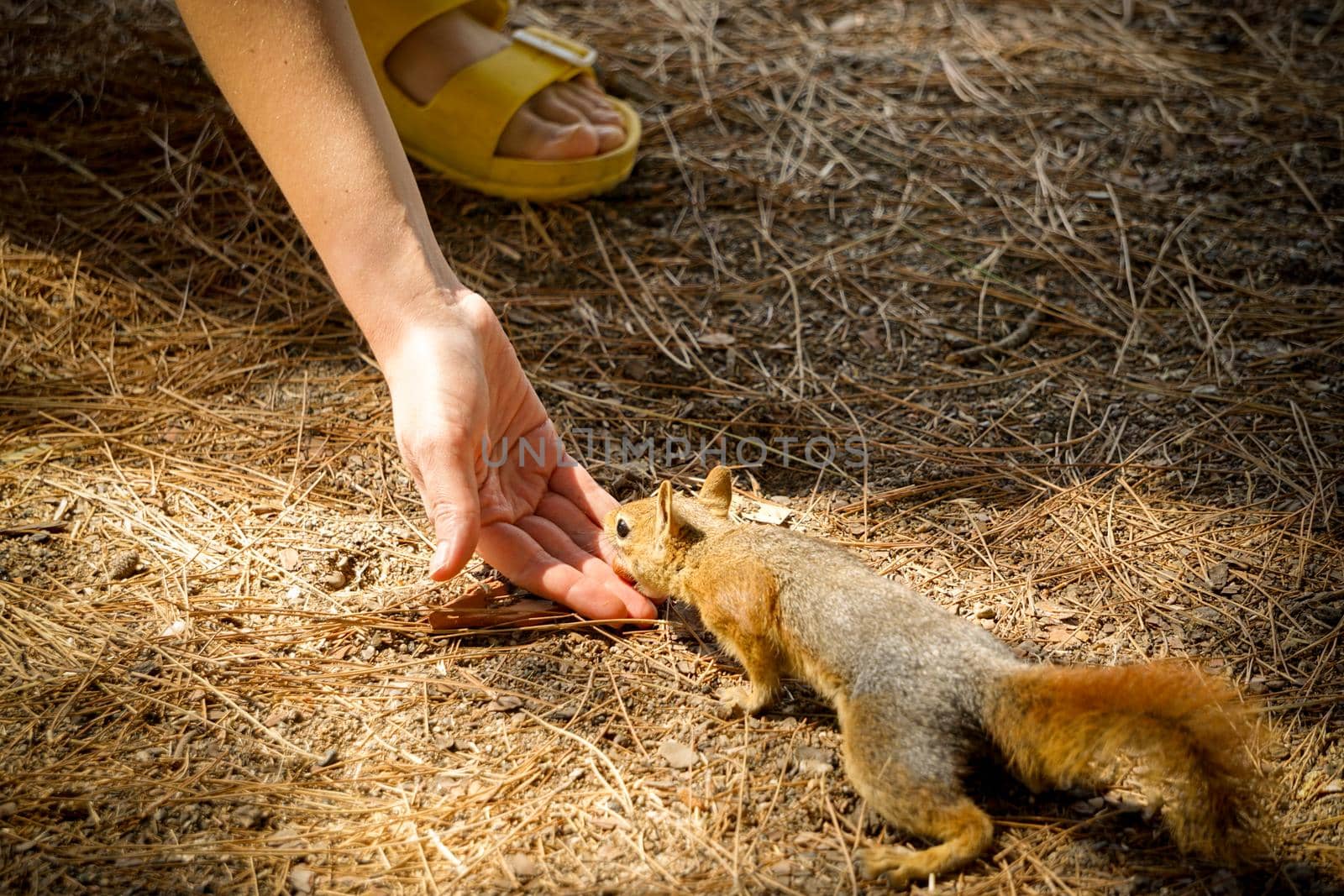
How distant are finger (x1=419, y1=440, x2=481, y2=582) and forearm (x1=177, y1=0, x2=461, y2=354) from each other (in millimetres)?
389

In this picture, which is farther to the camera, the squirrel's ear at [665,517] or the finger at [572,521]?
the finger at [572,521]

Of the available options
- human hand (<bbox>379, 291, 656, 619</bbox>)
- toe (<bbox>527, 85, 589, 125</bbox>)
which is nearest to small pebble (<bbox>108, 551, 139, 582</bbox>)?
human hand (<bbox>379, 291, 656, 619</bbox>)

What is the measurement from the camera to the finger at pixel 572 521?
2807 millimetres

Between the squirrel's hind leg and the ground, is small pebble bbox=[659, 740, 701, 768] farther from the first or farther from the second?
the squirrel's hind leg

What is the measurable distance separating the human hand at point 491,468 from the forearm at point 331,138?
10 cm

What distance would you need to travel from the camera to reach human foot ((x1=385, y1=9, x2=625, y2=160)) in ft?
12.7

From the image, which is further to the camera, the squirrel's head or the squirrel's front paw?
the squirrel's head

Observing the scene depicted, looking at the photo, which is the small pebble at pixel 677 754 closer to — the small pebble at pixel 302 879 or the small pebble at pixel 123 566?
the small pebble at pixel 302 879

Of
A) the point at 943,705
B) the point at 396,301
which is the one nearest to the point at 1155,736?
the point at 943,705

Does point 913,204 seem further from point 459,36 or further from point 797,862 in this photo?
point 797,862

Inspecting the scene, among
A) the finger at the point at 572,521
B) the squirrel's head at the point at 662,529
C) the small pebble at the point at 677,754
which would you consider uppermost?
the squirrel's head at the point at 662,529

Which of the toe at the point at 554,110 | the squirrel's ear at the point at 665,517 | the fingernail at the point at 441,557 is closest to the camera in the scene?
the fingernail at the point at 441,557

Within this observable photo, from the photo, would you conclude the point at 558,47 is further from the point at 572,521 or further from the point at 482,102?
the point at 572,521

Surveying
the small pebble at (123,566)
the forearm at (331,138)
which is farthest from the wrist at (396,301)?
the small pebble at (123,566)
